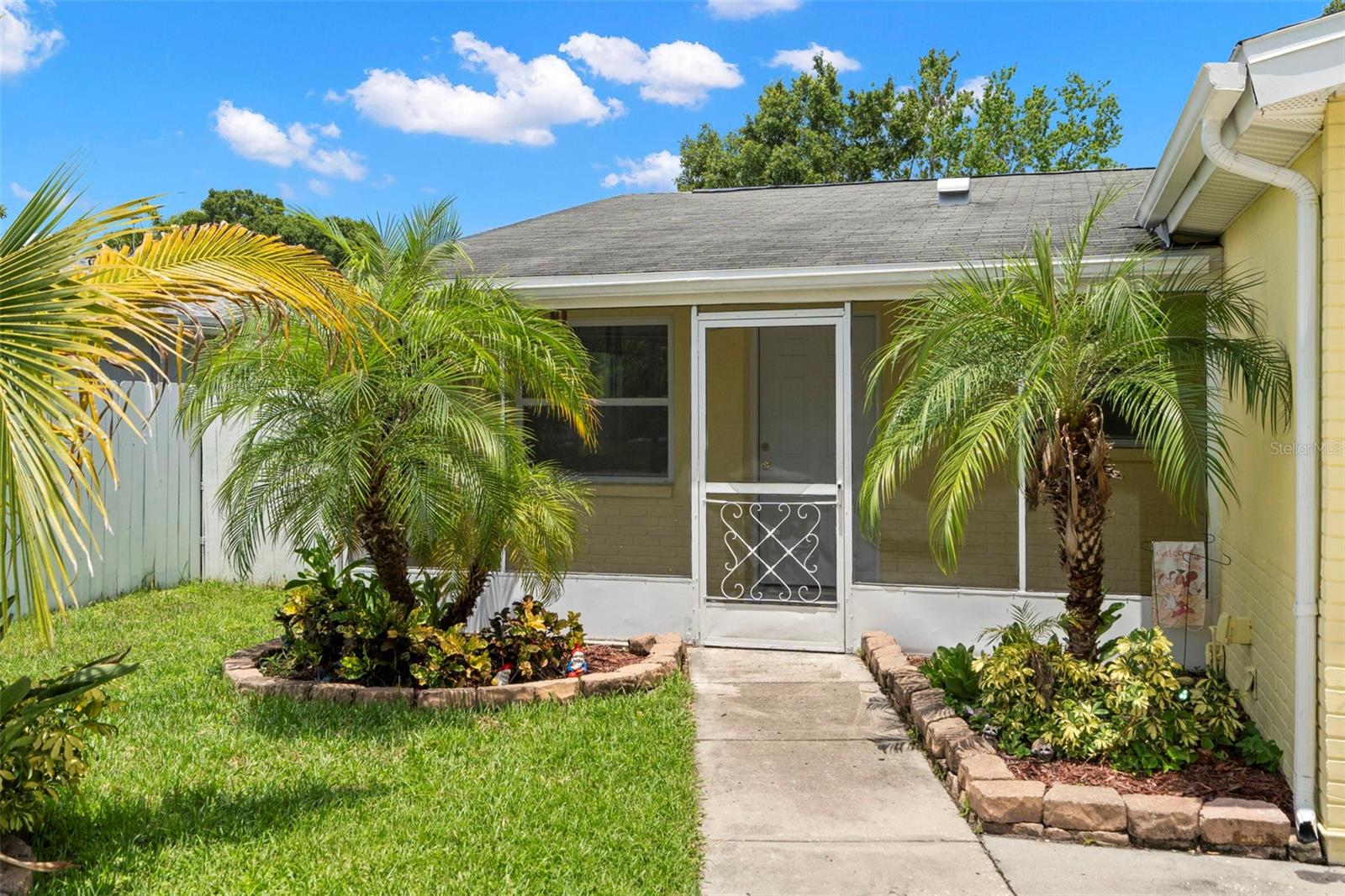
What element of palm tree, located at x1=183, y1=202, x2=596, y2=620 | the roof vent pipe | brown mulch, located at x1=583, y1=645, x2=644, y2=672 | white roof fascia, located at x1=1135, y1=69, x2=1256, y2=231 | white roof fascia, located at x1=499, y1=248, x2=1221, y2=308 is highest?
the roof vent pipe

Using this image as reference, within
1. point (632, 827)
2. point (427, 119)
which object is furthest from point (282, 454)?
point (427, 119)

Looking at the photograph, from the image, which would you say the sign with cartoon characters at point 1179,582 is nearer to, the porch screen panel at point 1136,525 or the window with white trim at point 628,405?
the porch screen panel at point 1136,525

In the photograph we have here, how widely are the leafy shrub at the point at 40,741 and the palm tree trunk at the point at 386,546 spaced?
2225 millimetres

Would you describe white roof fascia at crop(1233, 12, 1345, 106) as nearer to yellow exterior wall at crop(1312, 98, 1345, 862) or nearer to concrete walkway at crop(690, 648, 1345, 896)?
yellow exterior wall at crop(1312, 98, 1345, 862)

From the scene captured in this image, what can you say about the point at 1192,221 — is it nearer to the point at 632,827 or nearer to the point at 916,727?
the point at 916,727

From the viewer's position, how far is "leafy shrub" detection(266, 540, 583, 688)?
652 centimetres

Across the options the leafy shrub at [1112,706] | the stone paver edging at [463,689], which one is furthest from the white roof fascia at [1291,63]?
the stone paver edging at [463,689]

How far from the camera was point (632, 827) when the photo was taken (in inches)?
179

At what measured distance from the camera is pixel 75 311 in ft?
11.6

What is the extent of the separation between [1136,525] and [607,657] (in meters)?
3.64

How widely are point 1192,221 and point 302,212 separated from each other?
203 inches

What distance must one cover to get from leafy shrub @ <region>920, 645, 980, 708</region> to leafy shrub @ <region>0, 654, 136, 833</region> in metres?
4.22

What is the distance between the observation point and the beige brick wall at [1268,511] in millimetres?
4871

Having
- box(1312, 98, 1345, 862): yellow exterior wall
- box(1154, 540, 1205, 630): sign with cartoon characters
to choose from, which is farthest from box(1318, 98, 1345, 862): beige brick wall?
box(1154, 540, 1205, 630): sign with cartoon characters
